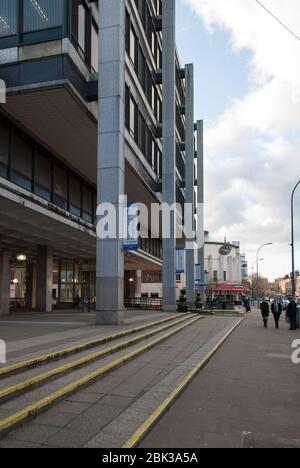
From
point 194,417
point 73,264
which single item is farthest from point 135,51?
point 194,417

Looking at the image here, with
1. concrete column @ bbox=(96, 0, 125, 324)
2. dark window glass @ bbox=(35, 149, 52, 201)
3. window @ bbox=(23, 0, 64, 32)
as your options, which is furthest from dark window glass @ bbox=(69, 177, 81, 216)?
window @ bbox=(23, 0, 64, 32)

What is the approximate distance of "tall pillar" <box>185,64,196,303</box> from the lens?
4391 cm

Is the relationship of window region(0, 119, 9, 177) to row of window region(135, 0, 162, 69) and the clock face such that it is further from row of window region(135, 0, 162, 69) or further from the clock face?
Result: the clock face

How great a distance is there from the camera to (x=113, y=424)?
6.02 metres

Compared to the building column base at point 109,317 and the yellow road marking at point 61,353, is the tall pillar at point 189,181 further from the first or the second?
the yellow road marking at point 61,353

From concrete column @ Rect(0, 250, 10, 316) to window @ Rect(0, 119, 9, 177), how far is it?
313 inches

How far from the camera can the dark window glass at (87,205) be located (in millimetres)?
26625

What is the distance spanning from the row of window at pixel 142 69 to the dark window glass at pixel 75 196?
25.2 ft

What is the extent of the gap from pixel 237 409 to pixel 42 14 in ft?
50.0

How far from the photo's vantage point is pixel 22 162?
62.7 ft

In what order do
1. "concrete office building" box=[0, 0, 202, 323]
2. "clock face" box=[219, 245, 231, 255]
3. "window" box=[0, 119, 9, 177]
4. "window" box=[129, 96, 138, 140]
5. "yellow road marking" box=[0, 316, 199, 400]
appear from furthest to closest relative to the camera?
1. "clock face" box=[219, 245, 231, 255]
2. "window" box=[129, 96, 138, 140]
3. "window" box=[0, 119, 9, 177]
4. "concrete office building" box=[0, 0, 202, 323]
5. "yellow road marking" box=[0, 316, 199, 400]

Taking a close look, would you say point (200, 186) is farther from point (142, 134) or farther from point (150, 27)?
point (142, 134)
